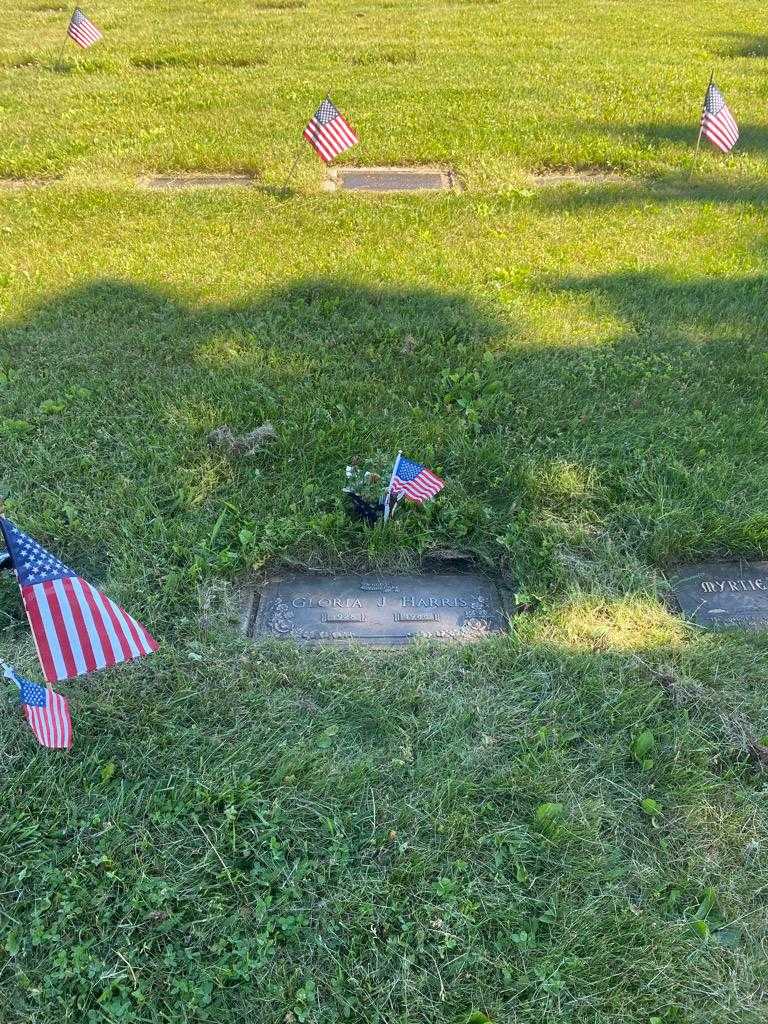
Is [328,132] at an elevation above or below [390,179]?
above

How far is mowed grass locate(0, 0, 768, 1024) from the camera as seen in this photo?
2.04m

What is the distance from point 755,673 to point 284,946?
1918 mm

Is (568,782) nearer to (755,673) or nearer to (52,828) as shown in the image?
(755,673)

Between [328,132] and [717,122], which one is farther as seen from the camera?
[717,122]

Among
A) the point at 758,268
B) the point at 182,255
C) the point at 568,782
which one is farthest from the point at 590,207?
the point at 568,782

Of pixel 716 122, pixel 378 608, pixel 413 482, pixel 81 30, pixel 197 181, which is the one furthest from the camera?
pixel 81 30

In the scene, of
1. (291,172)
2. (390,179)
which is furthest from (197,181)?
(390,179)

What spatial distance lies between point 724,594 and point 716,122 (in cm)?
477

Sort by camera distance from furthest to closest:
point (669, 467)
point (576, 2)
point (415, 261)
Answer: point (576, 2), point (415, 261), point (669, 467)

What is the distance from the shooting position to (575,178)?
22.0 ft

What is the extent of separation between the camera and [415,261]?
5250 mm

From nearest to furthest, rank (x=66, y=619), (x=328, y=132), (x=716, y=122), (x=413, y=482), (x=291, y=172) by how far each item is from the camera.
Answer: (x=66, y=619)
(x=413, y=482)
(x=328, y=132)
(x=716, y=122)
(x=291, y=172)

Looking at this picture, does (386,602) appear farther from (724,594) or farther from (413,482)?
(724,594)

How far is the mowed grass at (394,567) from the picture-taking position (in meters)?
2.04
